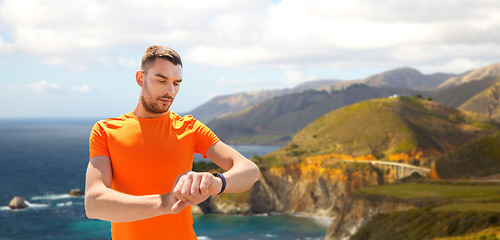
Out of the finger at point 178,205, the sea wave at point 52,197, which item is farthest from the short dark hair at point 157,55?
the sea wave at point 52,197

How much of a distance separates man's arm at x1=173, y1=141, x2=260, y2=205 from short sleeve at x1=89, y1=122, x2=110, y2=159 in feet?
3.44

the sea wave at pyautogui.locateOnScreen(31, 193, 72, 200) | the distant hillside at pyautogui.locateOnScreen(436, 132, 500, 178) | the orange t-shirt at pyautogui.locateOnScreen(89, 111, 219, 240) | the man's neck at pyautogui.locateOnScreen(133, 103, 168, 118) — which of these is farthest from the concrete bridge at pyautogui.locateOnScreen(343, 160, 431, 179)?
the man's neck at pyautogui.locateOnScreen(133, 103, 168, 118)

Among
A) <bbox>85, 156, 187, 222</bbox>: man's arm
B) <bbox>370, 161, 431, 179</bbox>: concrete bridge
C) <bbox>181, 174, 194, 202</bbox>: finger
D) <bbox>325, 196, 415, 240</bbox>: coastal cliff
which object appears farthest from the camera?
<bbox>370, 161, 431, 179</bbox>: concrete bridge

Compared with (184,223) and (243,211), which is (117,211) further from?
(243,211)

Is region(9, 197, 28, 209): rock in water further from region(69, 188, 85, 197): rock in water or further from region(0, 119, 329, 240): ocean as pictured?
region(69, 188, 85, 197): rock in water

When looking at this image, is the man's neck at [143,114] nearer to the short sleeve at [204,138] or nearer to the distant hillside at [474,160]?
the short sleeve at [204,138]

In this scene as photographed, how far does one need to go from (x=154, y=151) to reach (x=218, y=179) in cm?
99

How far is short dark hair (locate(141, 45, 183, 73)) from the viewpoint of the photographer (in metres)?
4.86

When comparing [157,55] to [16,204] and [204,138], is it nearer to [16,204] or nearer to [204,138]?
[204,138]

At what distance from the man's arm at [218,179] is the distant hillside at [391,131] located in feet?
373

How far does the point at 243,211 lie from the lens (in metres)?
106

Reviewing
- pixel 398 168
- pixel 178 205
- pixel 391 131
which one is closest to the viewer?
pixel 178 205

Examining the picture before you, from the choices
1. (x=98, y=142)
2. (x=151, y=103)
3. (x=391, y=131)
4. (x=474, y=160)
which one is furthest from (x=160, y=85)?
(x=391, y=131)

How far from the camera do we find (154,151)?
4.87m
